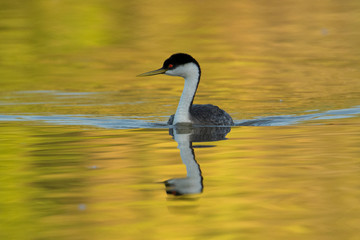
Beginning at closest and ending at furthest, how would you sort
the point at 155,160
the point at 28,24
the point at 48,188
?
the point at 48,188 → the point at 155,160 → the point at 28,24

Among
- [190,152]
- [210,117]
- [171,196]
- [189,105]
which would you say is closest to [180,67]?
[189,105]

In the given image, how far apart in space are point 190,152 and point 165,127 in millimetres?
2865

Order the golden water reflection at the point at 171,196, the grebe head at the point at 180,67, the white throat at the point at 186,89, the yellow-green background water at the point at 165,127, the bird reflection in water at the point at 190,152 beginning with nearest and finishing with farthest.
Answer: the golden water reflection at the point at 171,196, the yellow-green background water at the point at 165,127, the bird reflection in water at the point at 190,152, the white throat at the point at 186,89, the grebe head at the point at 180,67

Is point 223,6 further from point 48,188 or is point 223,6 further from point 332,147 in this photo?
point 48,188

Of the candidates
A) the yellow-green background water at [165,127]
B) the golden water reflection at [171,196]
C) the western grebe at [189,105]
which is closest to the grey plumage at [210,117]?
the western grebe at [189,105]

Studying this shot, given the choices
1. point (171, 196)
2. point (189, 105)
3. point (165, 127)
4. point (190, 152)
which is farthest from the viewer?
point (189, 105)

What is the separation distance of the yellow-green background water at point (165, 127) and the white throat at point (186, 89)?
36 cm

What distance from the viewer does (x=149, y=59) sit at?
22250mm

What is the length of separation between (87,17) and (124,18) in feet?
4.95

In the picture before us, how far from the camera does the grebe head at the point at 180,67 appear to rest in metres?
14.2

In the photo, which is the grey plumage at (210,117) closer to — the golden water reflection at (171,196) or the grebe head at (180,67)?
the grebe head at (180,67)

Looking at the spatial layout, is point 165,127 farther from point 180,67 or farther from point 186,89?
point 180,67

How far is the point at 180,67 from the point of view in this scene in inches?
560

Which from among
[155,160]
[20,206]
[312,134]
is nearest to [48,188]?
[20,206]
